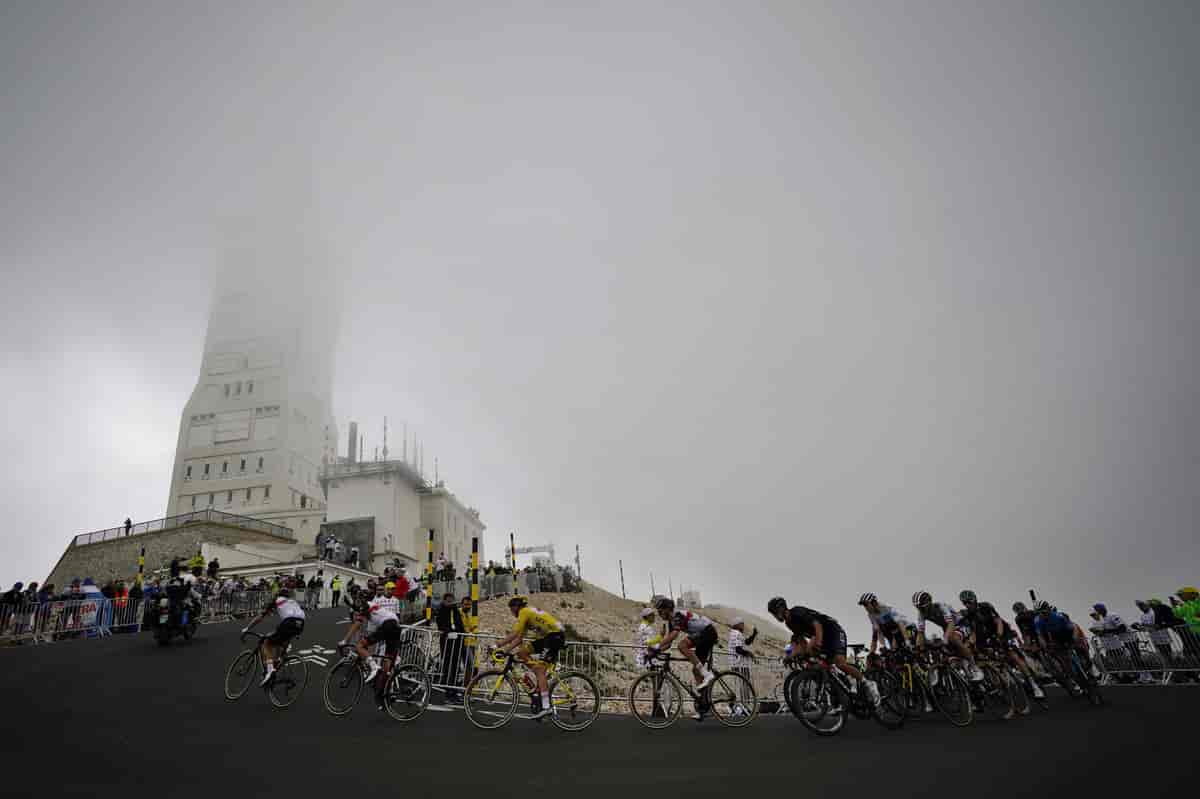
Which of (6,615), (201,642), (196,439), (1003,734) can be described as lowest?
(1003,734)

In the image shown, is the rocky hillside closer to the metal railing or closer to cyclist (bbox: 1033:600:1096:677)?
cyclist (bbox: 1033:600:1096:677)

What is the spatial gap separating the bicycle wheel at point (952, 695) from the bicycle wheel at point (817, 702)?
165 centimetres

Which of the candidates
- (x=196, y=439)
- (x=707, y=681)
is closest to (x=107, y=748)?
(x=707, y=681)

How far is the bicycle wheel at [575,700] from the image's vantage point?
29.2 feet

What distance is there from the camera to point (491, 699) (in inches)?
354

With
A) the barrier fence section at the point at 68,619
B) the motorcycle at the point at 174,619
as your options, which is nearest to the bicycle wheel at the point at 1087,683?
the motorcycle at the point at 174,619

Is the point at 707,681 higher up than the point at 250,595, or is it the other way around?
the point at 250,595

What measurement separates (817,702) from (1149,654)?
36.8 ft

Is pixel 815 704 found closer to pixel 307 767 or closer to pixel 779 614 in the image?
pixel 779 614

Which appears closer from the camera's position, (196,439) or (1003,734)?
(1003,734)

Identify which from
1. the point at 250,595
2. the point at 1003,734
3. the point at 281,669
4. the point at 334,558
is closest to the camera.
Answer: the point at 1003,734

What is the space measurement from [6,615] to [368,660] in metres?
16.0

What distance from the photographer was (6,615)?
737 inches

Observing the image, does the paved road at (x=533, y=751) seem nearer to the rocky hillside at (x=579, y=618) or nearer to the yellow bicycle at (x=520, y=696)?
the yellow bicycle at (x=520, y=696)
